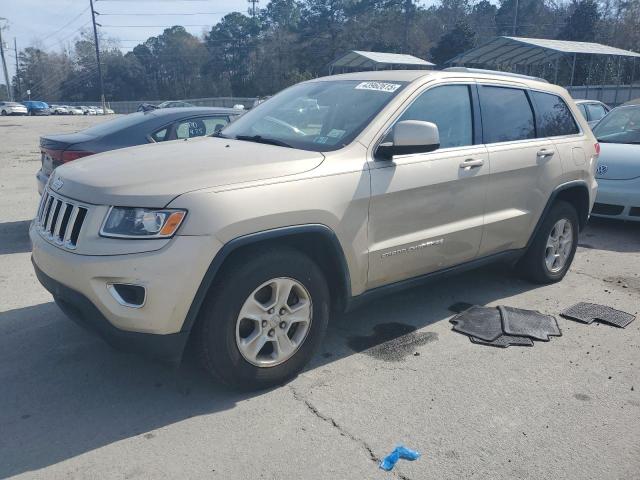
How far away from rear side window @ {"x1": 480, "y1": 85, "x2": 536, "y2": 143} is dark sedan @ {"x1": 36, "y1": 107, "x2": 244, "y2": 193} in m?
3.27

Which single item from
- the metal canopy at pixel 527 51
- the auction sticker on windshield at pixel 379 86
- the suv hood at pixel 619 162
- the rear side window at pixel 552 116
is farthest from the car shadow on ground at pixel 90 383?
the metal canopy at pixel 527 51

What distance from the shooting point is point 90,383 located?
3457mm

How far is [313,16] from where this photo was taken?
68062mm

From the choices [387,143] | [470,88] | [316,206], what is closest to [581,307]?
[470,88]

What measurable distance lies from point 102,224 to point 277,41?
242 feet

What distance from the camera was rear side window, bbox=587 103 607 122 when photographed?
13.0 metres

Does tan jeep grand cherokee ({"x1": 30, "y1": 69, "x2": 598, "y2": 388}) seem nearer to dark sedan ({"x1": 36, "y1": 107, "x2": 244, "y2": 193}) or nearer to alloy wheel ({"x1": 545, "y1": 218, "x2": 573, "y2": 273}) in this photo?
alloy wheel ({"x1": 545, "y1": 218, "x2": 573, "y2": 273})

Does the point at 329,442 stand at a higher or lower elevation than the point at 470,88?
lower

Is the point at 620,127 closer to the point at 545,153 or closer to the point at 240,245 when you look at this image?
the point at 545,153

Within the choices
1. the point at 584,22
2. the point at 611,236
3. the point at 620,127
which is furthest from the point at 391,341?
the point at 584,22

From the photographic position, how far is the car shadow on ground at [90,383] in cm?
294

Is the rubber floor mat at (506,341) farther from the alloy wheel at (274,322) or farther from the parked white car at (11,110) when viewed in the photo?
the parked white car at (11,110)

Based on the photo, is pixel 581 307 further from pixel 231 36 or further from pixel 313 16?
pixel 231 36

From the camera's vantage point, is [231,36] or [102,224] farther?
[231,36]
